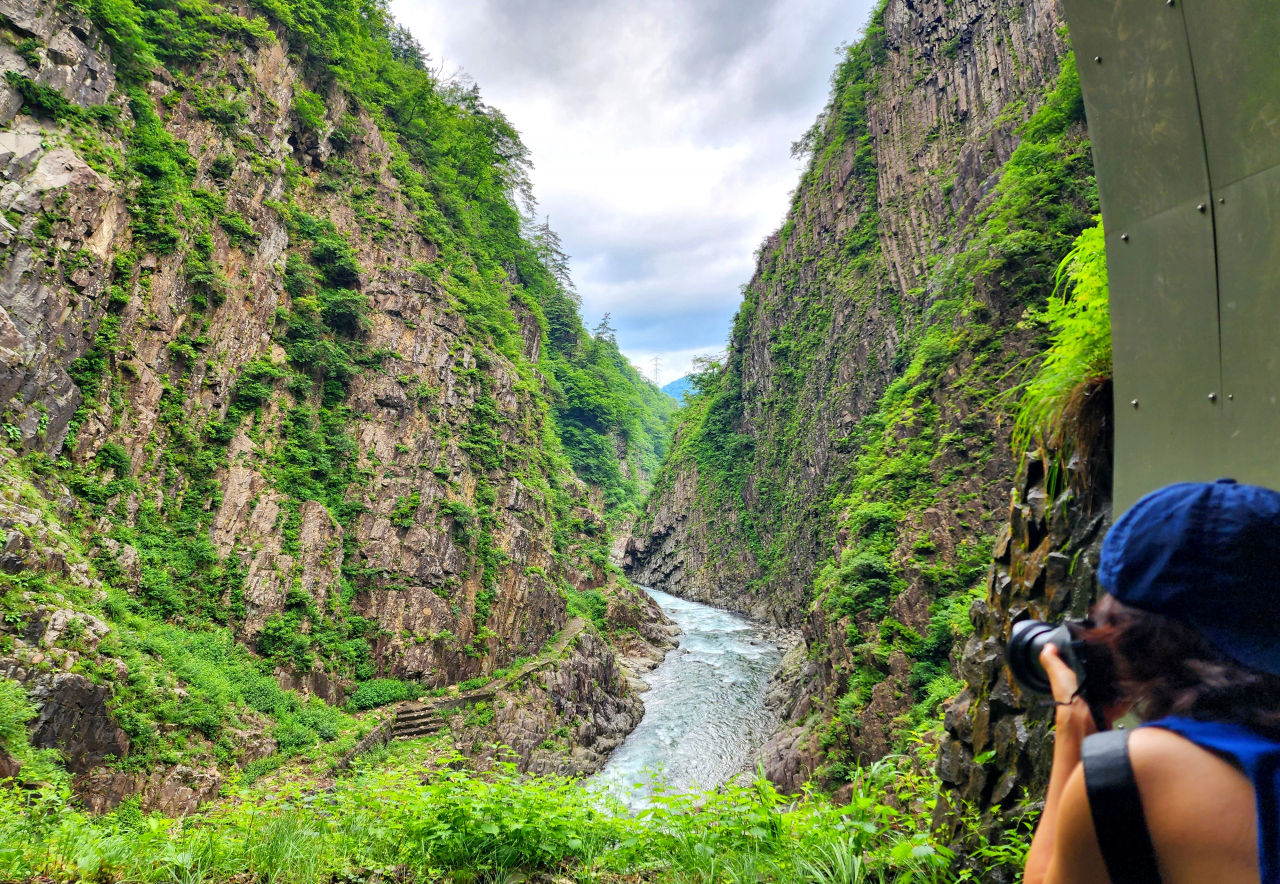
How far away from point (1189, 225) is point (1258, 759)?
1.71 metres

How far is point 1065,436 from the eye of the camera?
2.47 m

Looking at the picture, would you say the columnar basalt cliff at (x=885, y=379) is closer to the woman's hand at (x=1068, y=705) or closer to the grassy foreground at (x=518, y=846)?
the woman's hand at (x=1068, y=705)

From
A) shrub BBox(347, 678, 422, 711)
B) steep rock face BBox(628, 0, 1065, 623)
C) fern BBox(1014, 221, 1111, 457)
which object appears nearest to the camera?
fern BBox(1014, 221, 1111, 457)

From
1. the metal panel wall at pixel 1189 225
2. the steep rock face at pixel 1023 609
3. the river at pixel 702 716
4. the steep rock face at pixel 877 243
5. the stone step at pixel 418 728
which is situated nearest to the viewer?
the metal panel wall at pixel 1189 225

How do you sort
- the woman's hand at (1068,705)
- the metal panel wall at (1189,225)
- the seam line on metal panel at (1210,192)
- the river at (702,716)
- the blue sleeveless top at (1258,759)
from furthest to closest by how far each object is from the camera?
1. the river at (702,716)
2. the seam line on metal panel at (1210,192)
3. the metal panel wall at (1189,225)
4. the woman's hand at (1068,705)
5. the blue sleeveless top at (1258,759)

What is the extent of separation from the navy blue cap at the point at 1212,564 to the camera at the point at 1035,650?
138mm

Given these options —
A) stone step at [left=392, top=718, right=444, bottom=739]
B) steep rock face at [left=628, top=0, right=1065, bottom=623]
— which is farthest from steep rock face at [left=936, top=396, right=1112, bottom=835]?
steep rock face at [left=628, top=0, right=1065, bottom=623]

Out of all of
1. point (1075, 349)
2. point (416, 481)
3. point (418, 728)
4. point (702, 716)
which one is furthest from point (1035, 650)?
point (416, 481)

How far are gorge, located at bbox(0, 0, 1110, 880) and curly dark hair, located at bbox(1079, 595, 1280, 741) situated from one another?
1679 millimetres

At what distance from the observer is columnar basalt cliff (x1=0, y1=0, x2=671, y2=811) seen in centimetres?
961

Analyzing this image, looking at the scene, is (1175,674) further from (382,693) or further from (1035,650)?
(382,693)

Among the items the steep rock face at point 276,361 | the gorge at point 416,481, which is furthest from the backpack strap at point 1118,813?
the steep rock face at point 276,361

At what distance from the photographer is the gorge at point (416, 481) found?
10.5 feet

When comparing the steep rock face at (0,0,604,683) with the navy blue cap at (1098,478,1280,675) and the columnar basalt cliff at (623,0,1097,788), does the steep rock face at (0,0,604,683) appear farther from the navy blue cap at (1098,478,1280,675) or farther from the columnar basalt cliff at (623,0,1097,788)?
the navy blue cap at (1098,478,1280,675)
